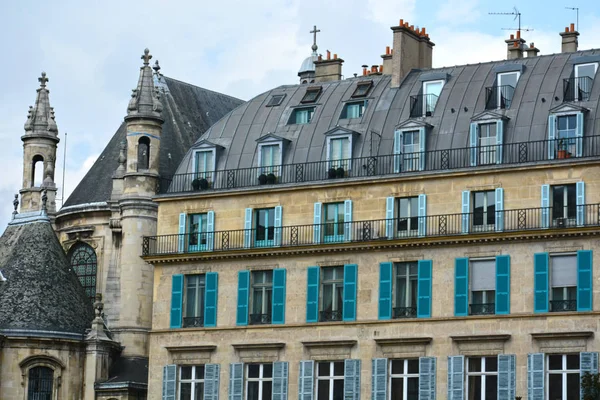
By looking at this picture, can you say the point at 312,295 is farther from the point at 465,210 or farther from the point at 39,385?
the point at 39,385

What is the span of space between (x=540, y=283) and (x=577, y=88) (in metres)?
7.77

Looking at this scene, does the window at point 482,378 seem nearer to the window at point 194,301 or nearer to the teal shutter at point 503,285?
the teal shutter at point 503,285

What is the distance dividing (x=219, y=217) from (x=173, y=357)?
573cm

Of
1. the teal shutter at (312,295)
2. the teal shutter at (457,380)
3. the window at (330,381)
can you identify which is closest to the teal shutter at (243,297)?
the teal shutter at (312,295)

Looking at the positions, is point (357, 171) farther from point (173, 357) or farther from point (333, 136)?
point (173, 357)

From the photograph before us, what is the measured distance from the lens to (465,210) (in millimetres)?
71625

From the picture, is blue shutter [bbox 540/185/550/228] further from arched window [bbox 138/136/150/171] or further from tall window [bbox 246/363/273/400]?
Answer: arched window [bbox 138/136/150/171]

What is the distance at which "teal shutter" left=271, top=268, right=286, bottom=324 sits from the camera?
244 ft

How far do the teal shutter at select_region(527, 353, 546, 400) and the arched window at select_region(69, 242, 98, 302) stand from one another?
25.7m

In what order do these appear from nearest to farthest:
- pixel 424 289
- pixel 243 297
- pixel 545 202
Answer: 1. pixel 545 202
2. pixel 424 289
3. pixel 243 297

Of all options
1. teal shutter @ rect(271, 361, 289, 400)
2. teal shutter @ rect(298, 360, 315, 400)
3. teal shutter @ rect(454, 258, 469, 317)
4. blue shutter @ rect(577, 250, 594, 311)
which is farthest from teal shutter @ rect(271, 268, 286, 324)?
blue shutter @ rect(577, 250, 594, 311)

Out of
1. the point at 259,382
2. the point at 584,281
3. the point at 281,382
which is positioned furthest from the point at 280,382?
the point at 584,281

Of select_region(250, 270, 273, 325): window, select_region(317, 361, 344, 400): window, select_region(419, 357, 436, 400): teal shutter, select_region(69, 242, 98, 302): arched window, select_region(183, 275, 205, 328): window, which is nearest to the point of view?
select_region(419, 357, 436, 400): teal shutter

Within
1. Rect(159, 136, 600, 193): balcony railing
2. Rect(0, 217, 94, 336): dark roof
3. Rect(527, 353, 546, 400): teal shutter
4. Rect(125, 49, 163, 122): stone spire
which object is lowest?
Rect(527, 353, 546, 400): teal shutter
